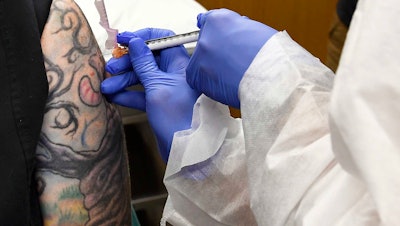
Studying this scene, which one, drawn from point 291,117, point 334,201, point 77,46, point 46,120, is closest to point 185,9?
point 77,46

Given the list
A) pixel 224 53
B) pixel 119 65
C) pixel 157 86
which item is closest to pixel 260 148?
pixel 224 53

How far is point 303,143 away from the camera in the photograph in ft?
1.98

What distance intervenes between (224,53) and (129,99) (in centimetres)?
28

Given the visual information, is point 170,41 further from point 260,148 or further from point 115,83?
point 260,148

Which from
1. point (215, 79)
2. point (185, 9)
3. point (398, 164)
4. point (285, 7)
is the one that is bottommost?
point (285, 7)

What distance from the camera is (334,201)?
0.51m

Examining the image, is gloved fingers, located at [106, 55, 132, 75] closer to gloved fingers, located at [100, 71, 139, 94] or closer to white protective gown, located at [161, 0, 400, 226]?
gloved fingers, located at [100, 71, 139, 94]

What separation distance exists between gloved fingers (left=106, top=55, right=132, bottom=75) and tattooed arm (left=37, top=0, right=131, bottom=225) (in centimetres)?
2

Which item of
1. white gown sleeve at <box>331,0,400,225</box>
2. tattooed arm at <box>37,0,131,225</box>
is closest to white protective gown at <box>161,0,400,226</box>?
white gown sleeve at <box>331,0,400,225</box>

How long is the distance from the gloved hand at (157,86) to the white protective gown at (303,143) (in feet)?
0.20

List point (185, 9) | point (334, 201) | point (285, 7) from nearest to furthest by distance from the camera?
point (334, 201)
point (185, 9)
point (285, 7)

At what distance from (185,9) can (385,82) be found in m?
1.17

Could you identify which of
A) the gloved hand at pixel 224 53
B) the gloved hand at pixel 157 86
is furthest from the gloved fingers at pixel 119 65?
the gloved hand at pixel 224 53

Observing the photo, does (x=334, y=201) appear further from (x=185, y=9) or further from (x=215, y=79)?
(x=185, y=9)
